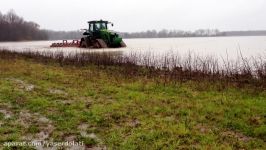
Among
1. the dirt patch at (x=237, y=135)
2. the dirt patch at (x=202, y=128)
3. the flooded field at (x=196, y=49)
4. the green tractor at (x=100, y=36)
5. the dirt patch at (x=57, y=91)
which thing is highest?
the green tractor at (x=100, y=36)

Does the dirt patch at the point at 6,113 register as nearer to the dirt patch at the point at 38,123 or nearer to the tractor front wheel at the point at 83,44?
the dirt patch at the point at 38,123

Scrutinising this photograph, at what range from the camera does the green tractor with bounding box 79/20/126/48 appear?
3403 cm

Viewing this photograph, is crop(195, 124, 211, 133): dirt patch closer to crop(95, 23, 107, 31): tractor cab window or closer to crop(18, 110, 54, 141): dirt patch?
crop(18, 110, 54, 141): dirt patch

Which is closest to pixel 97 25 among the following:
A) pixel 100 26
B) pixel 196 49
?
pixel 100 26

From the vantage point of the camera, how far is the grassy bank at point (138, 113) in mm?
5512

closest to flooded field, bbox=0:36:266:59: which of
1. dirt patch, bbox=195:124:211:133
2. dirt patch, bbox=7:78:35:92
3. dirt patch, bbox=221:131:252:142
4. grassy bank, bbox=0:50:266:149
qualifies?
grassy bank, bbox=0:50:266:149

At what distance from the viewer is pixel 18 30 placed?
108 meters

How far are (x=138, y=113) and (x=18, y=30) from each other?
106832mm

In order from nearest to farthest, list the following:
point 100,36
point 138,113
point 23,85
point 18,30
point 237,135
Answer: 1. point 237,135
2. point 138,113
3. point 23,85
4. point 100,36
5. point 18,30

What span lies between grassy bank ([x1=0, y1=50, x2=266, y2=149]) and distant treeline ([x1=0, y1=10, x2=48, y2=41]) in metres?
97.6

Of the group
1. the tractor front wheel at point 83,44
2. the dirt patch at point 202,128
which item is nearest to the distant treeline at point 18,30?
the tractor front wheel at point 83,44

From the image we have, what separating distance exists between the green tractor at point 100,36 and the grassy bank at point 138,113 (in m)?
23.1

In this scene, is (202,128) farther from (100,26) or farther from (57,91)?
(100,26)

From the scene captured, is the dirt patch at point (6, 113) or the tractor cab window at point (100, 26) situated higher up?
the tractor cab window at point (100, 26)
